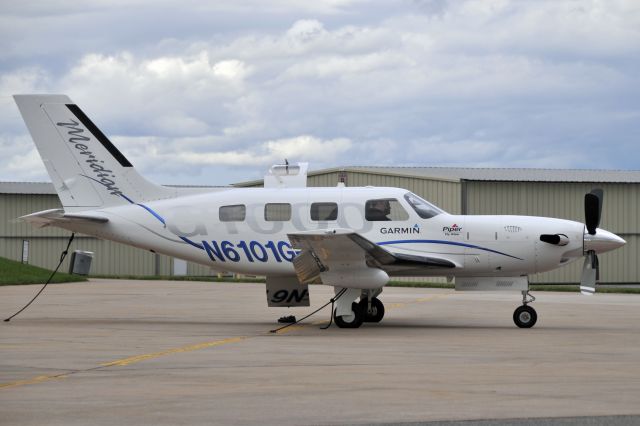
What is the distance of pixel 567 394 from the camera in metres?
10.2

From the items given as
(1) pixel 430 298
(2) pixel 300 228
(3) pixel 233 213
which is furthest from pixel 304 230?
(1) pixel 430 298

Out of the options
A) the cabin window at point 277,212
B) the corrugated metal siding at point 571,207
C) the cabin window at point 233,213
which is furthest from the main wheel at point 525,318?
the corrugated metal siding at point 571,207

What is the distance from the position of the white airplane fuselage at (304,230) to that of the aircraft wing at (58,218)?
0.77 feet

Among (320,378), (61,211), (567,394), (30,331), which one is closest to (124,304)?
(61,211)

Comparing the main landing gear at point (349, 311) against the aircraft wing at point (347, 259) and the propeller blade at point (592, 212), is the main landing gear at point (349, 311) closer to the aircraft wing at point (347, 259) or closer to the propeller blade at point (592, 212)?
the aircraft wing at point (347, 259)

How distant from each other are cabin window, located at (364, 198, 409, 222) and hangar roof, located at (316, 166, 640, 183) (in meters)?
23.8

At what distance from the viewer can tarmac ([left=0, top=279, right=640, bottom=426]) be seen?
9.07 metres

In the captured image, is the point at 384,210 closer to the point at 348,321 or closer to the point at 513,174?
the point at 348,321

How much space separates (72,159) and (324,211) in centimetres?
529

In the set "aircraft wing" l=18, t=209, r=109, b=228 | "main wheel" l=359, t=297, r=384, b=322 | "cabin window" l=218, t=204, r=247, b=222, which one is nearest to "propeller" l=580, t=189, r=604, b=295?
"main wheel" l=359, t=297, r=384, b=322

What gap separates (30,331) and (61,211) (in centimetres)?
315

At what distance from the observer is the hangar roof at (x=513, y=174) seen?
45.1 m

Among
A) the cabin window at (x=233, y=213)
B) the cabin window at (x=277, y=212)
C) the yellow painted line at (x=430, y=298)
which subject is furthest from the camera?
the yellow painted line at (x=430, y=298)

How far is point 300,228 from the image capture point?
19.9 m
